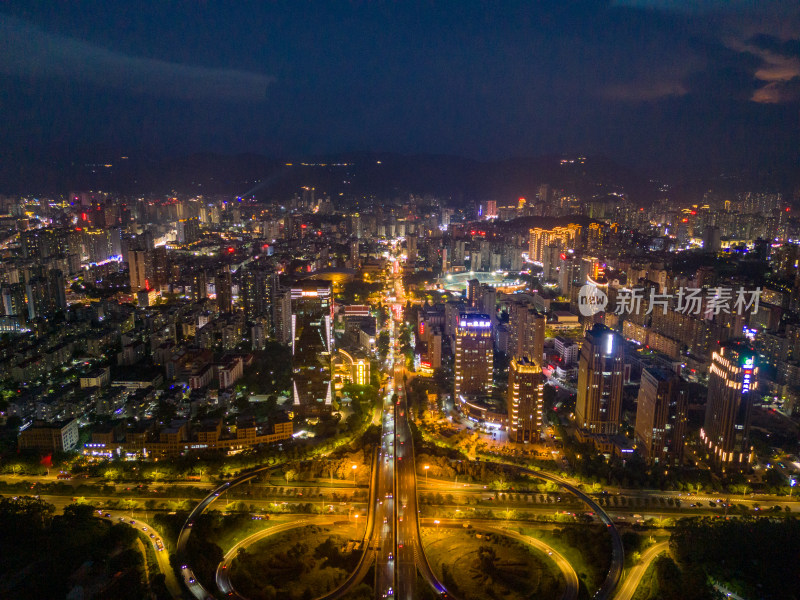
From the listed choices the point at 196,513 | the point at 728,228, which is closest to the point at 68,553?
the point at 196,513

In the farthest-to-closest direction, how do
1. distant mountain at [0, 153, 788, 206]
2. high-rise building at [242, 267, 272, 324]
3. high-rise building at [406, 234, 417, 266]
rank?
1. distant mountain at [0, 153, 788, 206]
2. high-rise building at [406, 234, 417, 266]
3. high-rise building at [242, 267, 272, 324]

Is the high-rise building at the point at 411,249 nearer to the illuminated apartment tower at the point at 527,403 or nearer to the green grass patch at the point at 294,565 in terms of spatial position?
the illuminated apartment tower at the point at 527,403

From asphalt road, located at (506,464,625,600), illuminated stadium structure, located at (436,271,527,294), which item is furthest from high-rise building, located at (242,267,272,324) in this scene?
asphalt road, located at (506,464,625,600)

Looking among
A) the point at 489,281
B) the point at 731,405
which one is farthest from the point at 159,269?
the point at 731,405

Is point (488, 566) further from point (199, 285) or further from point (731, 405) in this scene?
point (199, 285)

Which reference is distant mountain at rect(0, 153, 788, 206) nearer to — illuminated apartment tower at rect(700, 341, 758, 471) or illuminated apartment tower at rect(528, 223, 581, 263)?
illuminated apartment tower at rect(528, 223, 581, 263)

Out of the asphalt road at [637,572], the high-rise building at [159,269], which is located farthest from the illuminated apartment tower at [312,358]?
the high-rise building at [159,269]

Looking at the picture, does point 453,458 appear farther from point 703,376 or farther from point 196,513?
point 703,376
